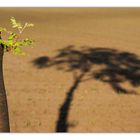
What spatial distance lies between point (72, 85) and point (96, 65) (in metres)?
2.93

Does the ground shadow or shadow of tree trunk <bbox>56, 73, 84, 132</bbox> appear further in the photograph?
the ground shadow

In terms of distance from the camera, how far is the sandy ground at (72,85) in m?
9.66

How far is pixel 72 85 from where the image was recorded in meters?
13.1

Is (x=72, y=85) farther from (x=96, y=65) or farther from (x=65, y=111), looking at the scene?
(x=96, y=65)

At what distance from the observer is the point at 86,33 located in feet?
78.1

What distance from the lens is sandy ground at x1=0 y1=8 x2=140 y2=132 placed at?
9.66 meters

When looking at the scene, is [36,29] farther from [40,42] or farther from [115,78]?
[115,78]

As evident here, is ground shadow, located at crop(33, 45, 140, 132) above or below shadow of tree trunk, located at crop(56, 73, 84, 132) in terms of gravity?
below
